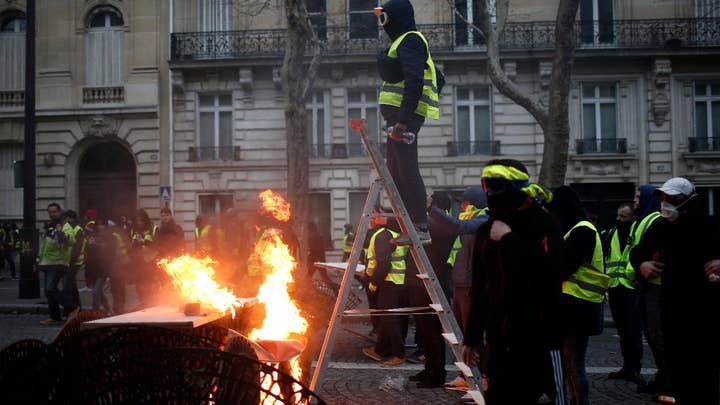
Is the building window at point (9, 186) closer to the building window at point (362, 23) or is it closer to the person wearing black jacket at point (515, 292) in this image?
the building window at point (362, 23)

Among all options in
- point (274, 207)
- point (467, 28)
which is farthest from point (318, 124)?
point (274, 207)

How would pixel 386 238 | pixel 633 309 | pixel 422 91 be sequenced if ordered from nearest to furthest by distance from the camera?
pixel 422 91
pixel 633 309
pixel 386 238

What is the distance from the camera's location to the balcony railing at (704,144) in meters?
22.4

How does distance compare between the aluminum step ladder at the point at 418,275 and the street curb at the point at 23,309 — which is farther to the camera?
the street curb at the point at 23,309

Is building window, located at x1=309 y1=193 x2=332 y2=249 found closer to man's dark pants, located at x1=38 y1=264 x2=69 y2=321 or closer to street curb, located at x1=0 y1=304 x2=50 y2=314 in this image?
street curb, located at x1=0 y1=304 x2=50 y2=314

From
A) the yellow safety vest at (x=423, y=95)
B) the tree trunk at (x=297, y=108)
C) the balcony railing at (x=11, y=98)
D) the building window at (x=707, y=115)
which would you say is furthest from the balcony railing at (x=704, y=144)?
the balcony railing at (x=11, y=98)

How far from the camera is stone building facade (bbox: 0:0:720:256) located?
22.2m

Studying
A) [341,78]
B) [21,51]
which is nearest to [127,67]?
[21,51]

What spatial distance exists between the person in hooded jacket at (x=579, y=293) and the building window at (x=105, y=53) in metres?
21.6

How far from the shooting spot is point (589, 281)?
537 centimetres

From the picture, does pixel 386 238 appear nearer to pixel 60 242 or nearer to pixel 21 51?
pixel 60 242

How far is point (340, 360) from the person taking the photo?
26.2ft

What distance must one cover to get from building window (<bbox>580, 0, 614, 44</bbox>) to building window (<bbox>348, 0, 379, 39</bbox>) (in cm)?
755

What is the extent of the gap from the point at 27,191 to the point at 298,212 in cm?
623
